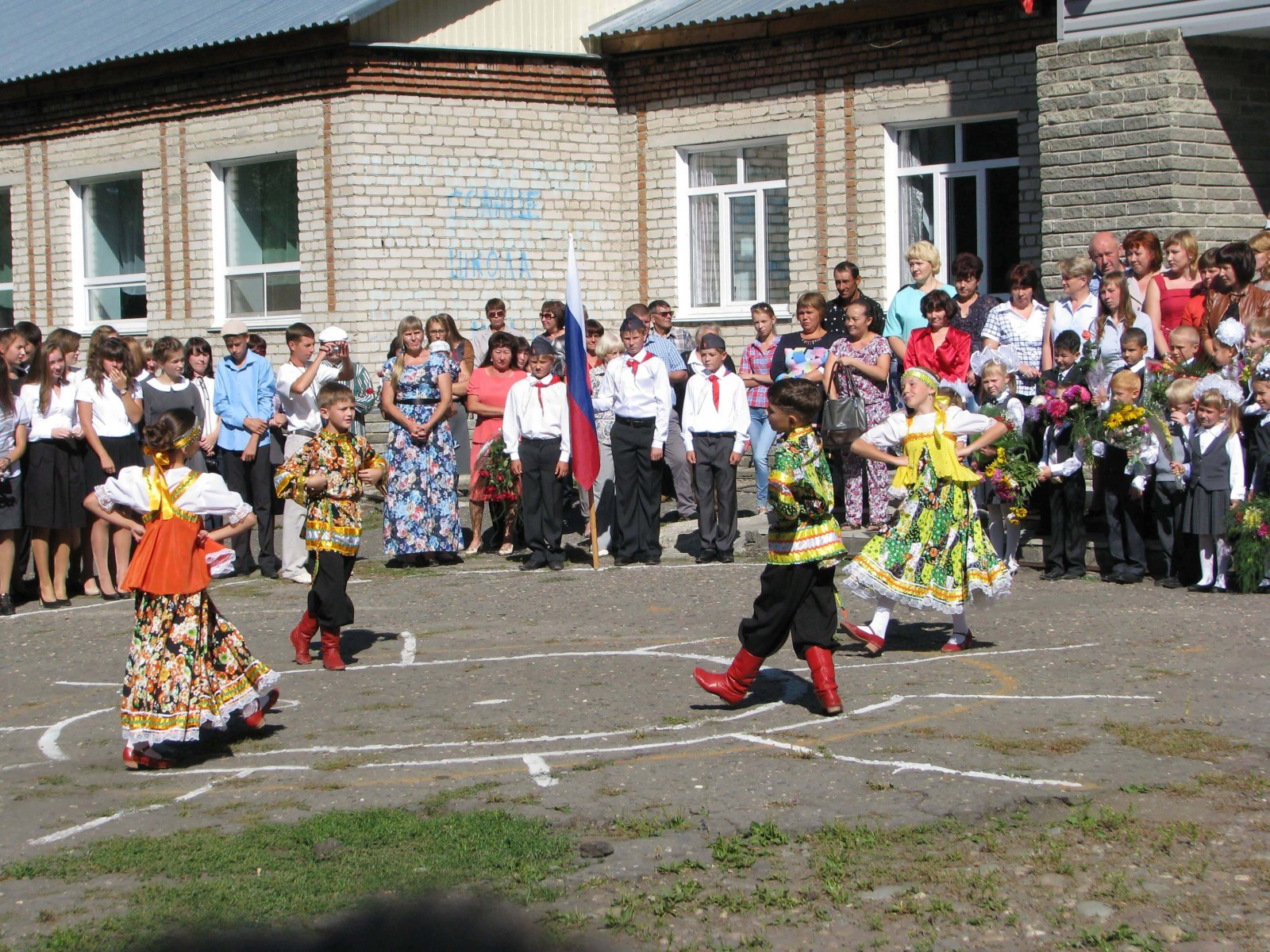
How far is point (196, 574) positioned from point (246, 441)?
18.6ft

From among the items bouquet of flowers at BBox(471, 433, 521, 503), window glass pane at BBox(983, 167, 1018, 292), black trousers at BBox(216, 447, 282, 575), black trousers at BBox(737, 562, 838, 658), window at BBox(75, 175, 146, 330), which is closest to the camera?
black trousers at BBox(737, 562, 838, 658)

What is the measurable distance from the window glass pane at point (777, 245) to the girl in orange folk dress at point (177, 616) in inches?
471

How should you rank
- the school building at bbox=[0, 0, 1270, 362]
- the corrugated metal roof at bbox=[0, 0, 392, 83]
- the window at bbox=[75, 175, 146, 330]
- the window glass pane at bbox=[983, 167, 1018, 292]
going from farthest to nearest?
the window at bbox=[75, 175, 146, 330] → the corrugated metal roof at bbox=[0, 0, 392, 83] → the school building at bbox=[0, 0, 1270, 362] → the window glass pane at bbox=[983, 167, 1018, 292]

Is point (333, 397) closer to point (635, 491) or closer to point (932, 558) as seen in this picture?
point (932, 558)

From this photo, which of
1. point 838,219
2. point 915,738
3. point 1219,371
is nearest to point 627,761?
point 915,738

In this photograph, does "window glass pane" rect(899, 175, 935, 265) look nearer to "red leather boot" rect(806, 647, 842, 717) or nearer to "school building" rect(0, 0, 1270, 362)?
"school building" rect(0, 0, 1270, 362)

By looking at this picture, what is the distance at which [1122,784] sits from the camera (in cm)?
634

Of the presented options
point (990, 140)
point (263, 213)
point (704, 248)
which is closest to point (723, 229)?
point (704, 248)

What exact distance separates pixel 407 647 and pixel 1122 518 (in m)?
5.13

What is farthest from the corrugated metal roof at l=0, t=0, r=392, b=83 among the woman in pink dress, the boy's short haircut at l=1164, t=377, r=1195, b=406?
the boy's short haircut at l=1164, t=377, r=1195, b=406

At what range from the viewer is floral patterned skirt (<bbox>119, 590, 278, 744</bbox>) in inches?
285

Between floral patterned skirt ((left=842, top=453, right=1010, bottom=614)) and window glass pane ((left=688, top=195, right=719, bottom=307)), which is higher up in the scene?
window glass pane ((left=688, top=195, right=719, bottom=307))

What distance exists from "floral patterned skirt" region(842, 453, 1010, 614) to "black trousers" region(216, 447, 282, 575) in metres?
5.74

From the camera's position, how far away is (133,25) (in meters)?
21.6
